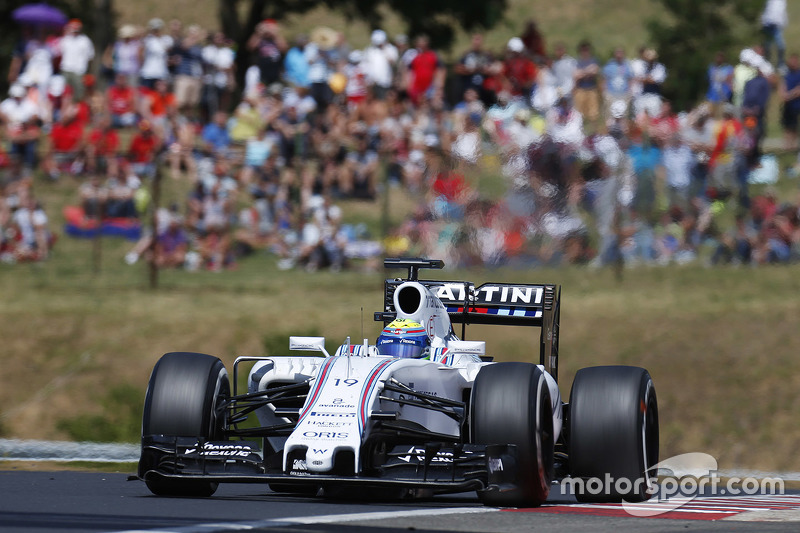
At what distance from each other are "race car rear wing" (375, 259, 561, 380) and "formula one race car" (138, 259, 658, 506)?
0.79 m

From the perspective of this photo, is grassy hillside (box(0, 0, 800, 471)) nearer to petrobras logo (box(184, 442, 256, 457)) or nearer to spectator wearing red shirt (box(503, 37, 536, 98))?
spectator wearing red shirt (box(503, 37, 536, 98))

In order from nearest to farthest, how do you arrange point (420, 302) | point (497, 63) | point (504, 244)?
point (420, 302)
point (504, 244)
point (497, 63)

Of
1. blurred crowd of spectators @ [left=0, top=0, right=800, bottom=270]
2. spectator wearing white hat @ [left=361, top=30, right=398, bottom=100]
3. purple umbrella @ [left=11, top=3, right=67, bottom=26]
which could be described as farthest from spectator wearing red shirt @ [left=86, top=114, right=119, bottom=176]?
purple umbrella @ [left=11, top=3, right=67, bottom=26]

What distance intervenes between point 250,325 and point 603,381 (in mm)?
8690

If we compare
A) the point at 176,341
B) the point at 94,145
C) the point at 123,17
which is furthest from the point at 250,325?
the point at 123,17

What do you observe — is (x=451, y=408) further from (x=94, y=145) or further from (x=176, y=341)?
(x=94, y=145)

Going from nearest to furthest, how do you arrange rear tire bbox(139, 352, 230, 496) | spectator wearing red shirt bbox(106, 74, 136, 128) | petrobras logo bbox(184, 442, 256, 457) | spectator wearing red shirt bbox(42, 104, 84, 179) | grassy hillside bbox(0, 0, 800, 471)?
petrobras logo bbox(184, 442, 256, 457), rear tire bbox(139, 352, 230, 496), grassy hillside bbox(0, 0, 800, 471), spectator wearing red shirt bbox(42, 104, 84, 179), spectator wearing red shirt bbox(106, 74, 136, 128)

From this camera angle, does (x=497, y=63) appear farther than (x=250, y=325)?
Yes

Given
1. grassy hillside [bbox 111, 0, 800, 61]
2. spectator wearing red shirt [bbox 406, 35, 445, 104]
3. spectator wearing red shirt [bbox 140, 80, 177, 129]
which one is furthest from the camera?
grassy hillside [bbox 111, 0, 800, 61]

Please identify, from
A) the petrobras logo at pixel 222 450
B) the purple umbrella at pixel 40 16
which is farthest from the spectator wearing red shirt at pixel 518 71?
the petrobras logo at pixel 222 450

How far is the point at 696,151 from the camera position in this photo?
18.0m

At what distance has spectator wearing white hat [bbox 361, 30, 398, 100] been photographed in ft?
70.6

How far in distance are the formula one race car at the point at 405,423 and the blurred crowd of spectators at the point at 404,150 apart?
686 cm

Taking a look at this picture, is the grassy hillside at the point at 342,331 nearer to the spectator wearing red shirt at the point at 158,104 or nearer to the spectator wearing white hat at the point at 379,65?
the spectator wearing red shirt at the point at 158,104
